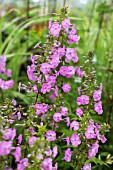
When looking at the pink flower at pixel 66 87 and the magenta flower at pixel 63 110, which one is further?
the pink flower at pixel 66 87

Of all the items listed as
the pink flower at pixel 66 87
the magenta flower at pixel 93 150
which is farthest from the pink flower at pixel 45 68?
the magenta flower at pixel 93 150

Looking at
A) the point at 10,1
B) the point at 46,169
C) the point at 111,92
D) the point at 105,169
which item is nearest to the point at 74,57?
the point at 46,169

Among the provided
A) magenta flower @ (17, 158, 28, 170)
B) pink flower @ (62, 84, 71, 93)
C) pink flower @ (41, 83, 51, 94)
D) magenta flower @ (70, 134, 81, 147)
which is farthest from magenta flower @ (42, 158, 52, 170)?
pink flower @ (62, 84, 71, 93)

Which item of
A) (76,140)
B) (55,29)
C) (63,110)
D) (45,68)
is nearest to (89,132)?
(76,140)

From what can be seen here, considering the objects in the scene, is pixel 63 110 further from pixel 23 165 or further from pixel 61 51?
pixel 23 165

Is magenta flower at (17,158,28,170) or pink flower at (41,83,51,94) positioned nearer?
magenta flower at (17,158,28,170)

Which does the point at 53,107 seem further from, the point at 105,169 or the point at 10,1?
the point at 10,1

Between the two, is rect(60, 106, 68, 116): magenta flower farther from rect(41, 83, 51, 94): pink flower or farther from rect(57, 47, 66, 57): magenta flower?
rect(57, 47, 66, 57): magenta flower

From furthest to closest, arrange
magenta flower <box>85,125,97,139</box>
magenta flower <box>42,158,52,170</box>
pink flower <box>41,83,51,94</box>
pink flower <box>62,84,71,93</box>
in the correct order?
pink flower <box>62,84,71,93</box> → pink flower <box>41,83,51,94</box> → magenta flower <box>85,125,97,139</box> → magenta flower <box>42,158,52,170</box>

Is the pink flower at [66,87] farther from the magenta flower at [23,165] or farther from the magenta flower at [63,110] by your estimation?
the magenta flower at [23,165]

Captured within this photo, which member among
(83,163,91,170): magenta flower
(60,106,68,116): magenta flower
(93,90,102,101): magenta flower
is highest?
(93,90,102,101): magenta flower

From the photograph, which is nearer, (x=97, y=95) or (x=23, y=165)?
(x=23, y=165)
